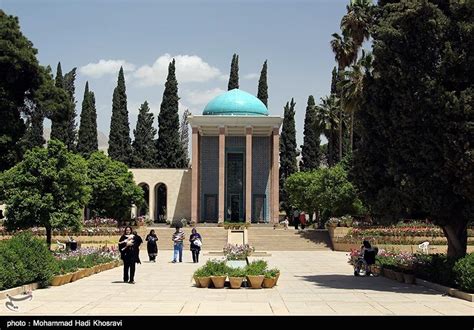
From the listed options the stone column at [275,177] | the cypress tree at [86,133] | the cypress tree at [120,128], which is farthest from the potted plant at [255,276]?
the cypress tree at [120,128]

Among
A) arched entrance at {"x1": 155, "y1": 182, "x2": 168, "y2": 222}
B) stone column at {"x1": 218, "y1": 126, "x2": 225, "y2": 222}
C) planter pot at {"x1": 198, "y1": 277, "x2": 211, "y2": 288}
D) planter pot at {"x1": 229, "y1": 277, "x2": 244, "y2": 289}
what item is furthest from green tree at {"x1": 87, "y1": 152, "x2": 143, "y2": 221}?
planter pot at {"x1": 229, "y1": 277, "x2": 244, "y2": 289}

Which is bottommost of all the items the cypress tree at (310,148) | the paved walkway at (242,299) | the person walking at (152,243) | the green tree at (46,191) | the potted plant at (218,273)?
the paved walkway at (242,299)

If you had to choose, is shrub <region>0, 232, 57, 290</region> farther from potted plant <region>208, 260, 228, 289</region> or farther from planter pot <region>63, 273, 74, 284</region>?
potted plant <region>208, 260, 228, 289</region>

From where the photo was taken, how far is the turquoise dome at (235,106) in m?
48.1

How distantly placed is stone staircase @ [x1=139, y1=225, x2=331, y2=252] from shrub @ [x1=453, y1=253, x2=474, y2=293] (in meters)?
22.2

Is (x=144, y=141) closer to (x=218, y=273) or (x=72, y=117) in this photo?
(x=72, y=117)

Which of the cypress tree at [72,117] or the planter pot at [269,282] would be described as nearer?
the planter pot at [269,282]

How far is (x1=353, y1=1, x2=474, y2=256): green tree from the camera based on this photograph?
47.5 feet

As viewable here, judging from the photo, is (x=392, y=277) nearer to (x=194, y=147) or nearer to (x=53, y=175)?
(x=53, y=175)

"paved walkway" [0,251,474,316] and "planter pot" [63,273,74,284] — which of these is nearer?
"paved walkway" [0,251,474,316]

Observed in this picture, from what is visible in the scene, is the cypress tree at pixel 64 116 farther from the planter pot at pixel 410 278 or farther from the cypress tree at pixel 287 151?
the planter pot at pixel 410 278

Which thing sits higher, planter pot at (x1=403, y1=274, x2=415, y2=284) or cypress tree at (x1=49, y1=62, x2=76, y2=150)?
cypress tree at (x1=49, y1=62, x2=76, y2=150)

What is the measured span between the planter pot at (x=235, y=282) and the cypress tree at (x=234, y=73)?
156 feet

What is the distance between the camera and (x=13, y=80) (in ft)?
111
